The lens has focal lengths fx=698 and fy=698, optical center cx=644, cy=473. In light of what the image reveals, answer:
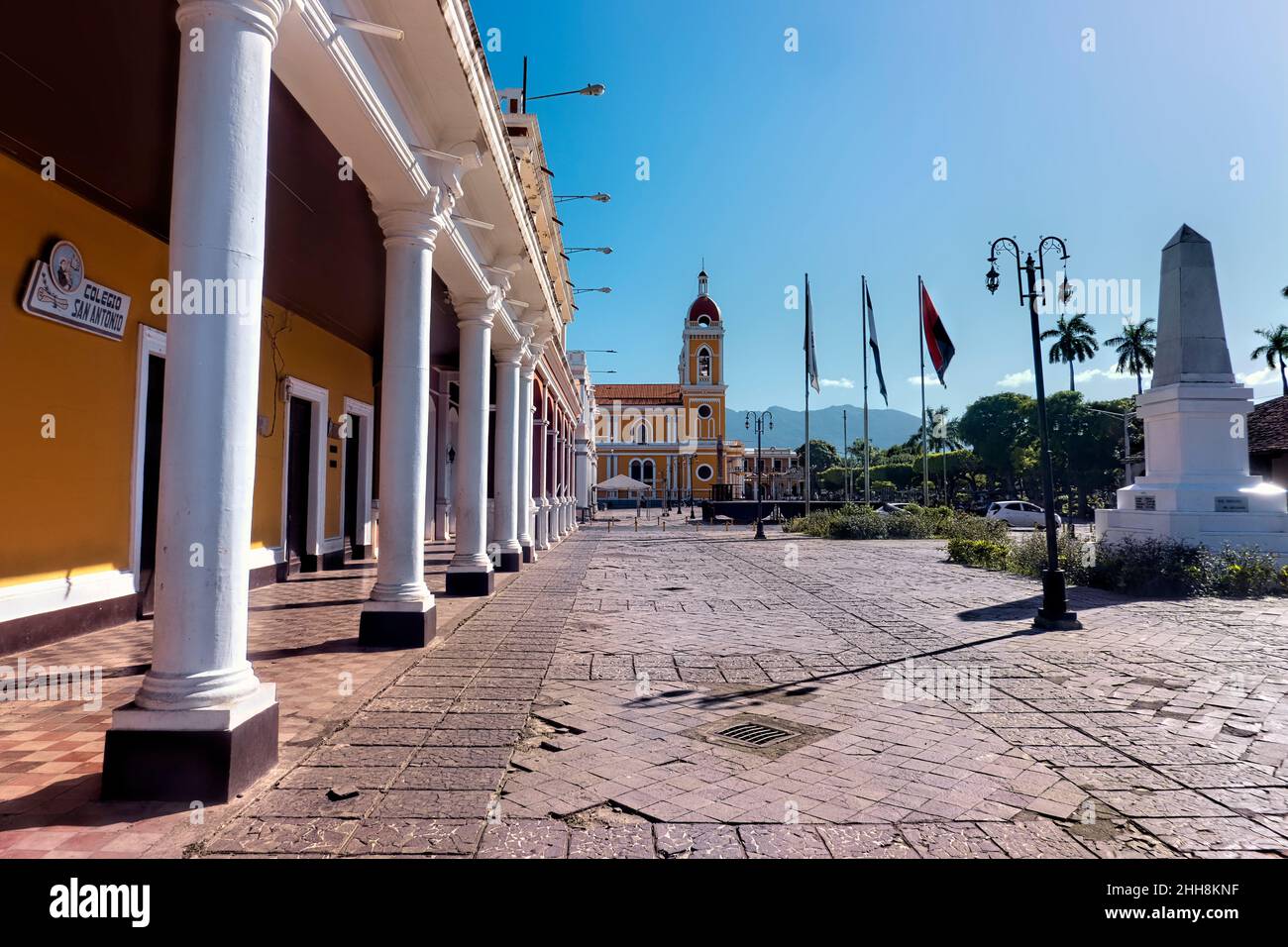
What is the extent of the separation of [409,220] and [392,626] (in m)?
3.63

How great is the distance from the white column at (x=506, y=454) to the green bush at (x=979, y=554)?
9636mm

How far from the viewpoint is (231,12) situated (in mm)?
3240

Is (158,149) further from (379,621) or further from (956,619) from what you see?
(956,619)

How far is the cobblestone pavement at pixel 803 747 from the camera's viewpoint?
112 inches

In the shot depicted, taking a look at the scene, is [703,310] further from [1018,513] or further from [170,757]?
[170,757]

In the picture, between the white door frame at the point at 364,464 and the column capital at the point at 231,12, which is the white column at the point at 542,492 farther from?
the column capital at the point at 231,12

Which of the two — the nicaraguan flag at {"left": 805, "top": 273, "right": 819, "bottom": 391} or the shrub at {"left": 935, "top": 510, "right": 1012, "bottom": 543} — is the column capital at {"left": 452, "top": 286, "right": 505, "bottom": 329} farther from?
the nicaraguan flag at {"left": 805, "top": 273, "right": 819, "bottom": 391}

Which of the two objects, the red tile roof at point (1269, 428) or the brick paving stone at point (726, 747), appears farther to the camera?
the red tile roof at point (1269, 428)

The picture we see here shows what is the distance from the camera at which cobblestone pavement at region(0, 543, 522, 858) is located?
2.73 metres

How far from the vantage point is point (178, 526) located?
3.13 metres

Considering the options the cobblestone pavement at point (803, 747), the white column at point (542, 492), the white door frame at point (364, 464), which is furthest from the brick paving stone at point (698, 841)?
the white column at point (542, 492)
